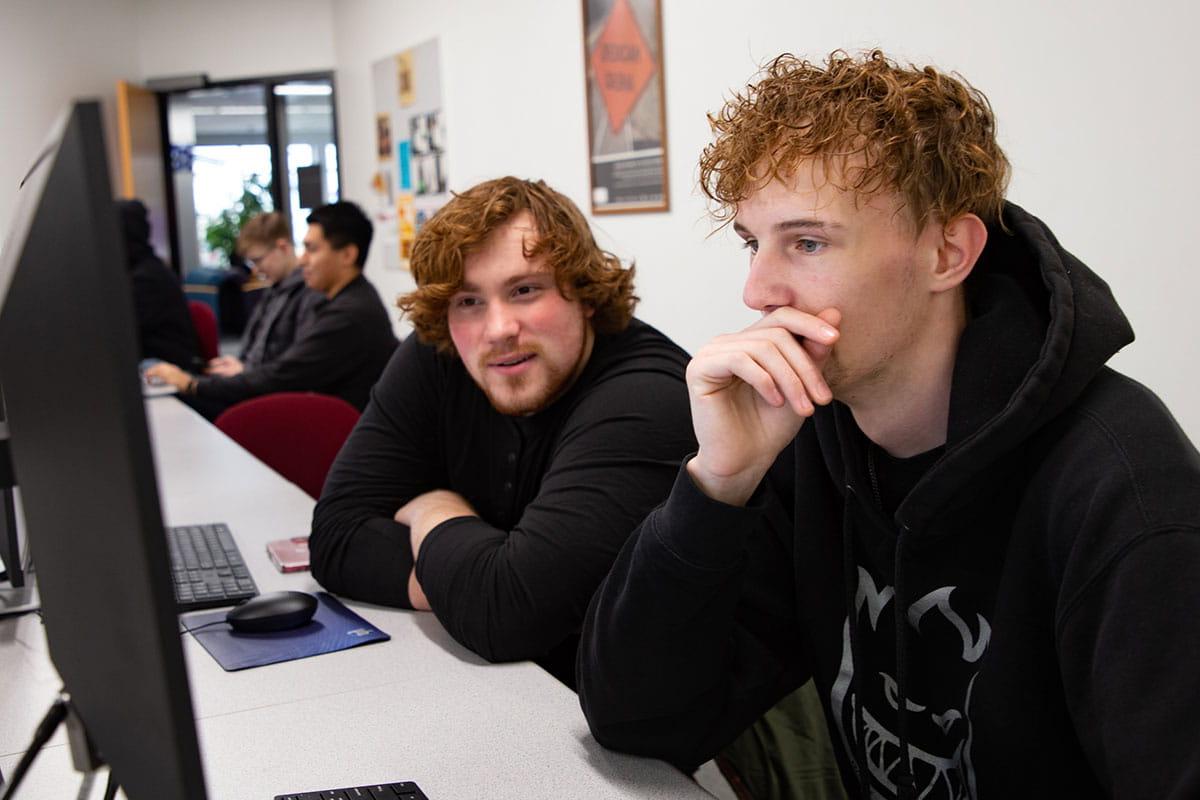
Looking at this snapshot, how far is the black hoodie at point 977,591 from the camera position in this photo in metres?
0.87

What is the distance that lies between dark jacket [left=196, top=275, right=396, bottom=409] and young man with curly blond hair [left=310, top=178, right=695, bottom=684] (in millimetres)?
2413

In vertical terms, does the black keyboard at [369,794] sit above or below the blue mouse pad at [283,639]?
above

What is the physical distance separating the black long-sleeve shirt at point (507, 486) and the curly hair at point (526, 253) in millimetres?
76

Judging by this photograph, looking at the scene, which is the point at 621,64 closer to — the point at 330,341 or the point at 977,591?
the point at 330,341

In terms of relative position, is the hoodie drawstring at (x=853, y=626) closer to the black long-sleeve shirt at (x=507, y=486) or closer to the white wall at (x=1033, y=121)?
the black long-sleeve shirt at (x=507, y=486)

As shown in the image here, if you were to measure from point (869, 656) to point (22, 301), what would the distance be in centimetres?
92

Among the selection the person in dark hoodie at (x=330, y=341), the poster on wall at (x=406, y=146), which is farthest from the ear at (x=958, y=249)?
the poster on wall at (x=406, y=146)

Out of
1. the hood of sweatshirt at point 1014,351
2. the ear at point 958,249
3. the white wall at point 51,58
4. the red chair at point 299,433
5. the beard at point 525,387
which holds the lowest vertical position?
the red chair at point 299,433

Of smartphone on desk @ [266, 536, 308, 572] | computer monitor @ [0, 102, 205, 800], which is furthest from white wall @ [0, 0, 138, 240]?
computer monitor @ [0, 102, 205, 800]

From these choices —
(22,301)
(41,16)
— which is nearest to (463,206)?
(22,301)

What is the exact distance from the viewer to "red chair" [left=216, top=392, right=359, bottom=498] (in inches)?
119

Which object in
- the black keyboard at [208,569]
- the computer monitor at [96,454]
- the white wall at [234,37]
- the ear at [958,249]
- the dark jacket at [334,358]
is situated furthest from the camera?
the white wall at [234,37]

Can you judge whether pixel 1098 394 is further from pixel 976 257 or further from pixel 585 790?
pixel 585 790

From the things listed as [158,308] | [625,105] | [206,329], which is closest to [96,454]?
[625,105]
